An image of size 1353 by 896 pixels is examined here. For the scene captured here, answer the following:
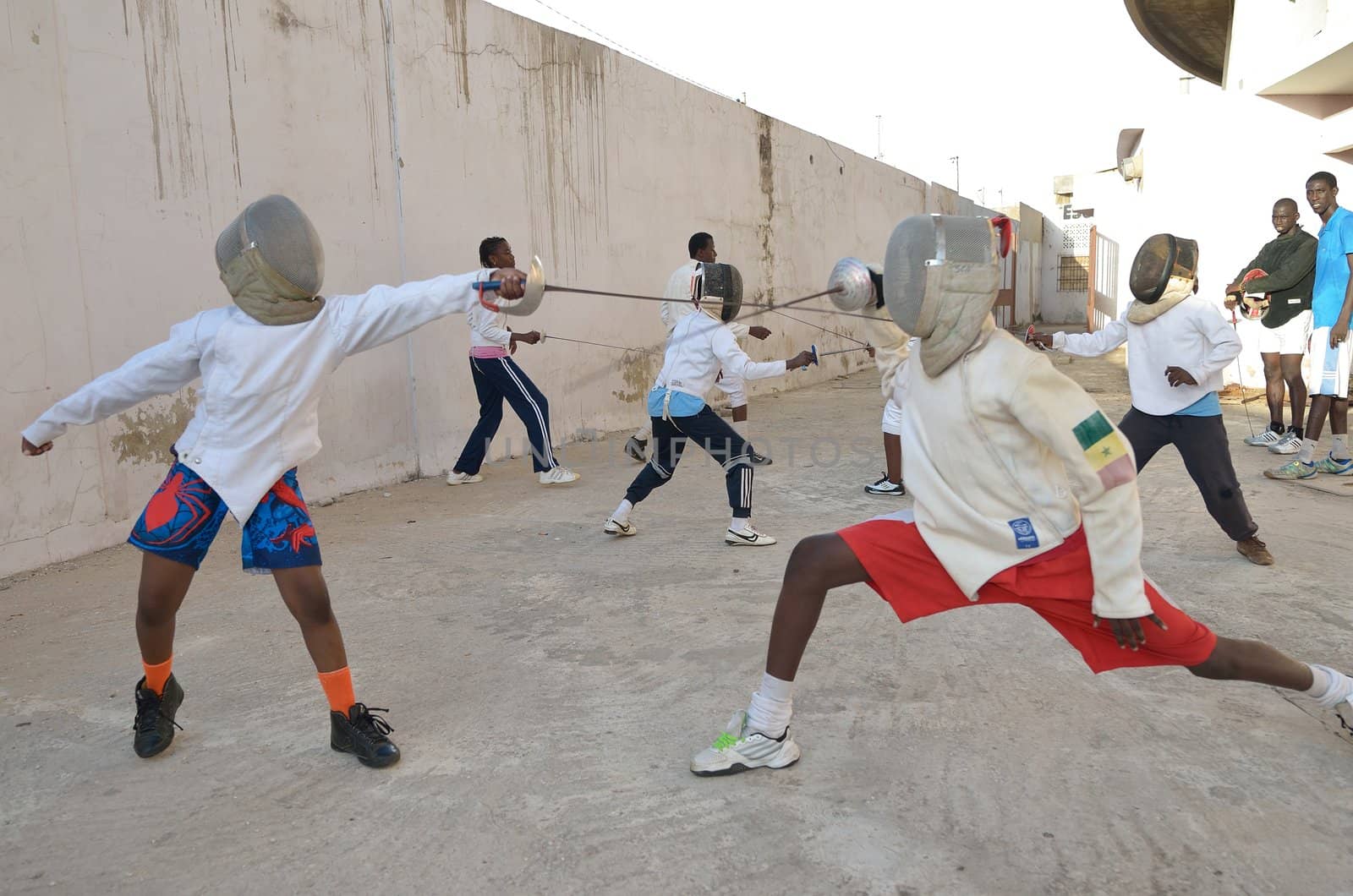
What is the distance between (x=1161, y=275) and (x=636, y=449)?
4.24 meters

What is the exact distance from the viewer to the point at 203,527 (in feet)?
9.27

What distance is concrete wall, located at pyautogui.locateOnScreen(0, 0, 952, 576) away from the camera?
4836 mm

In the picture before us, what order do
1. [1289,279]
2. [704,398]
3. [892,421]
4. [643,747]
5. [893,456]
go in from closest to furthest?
[643,747]
[704,398]
[892,421]
[893,456]
[1289,279]

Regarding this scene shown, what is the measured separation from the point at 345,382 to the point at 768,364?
125 inches

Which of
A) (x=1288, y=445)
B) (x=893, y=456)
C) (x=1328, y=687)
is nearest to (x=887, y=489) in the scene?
(x=893, y=456)

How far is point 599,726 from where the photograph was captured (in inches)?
123

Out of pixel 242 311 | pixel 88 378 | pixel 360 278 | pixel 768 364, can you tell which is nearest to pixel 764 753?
pixel 242 311

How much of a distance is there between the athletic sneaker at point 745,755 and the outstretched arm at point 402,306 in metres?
1.41

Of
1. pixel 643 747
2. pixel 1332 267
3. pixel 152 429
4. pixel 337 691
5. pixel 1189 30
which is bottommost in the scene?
pixel 643 747

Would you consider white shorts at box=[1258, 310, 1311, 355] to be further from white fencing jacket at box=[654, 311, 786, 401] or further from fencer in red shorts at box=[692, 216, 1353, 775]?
fencer in red shorts at box=[692, 216, 1353, 775]

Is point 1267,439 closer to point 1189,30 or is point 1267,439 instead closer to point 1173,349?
point 1173,349

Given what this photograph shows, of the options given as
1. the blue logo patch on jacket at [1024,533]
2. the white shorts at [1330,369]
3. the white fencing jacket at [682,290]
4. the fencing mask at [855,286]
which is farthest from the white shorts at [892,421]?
the blue logo patch on jacket at [1024,533]

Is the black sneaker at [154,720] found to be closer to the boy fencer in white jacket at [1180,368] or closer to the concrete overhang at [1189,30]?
the boy fencer in white jacket at [1180,368]

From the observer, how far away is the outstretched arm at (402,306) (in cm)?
273
